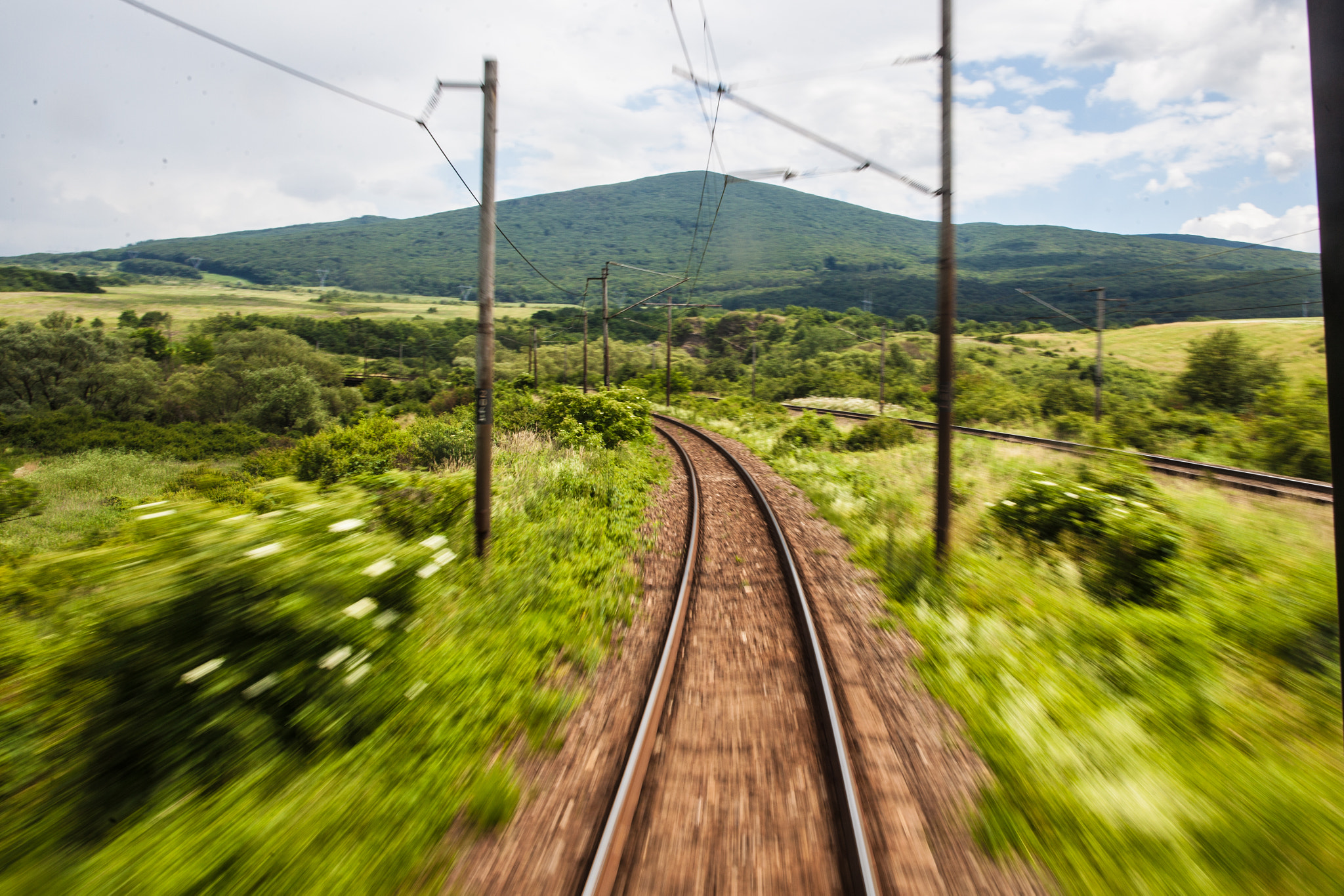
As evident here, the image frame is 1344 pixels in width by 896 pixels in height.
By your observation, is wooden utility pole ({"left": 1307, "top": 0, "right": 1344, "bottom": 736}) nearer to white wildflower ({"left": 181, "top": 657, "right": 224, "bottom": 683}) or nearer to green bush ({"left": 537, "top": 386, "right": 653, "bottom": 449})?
white wildflower ({"left": 181, "top": 657, "right": 224, "bottom": 683})

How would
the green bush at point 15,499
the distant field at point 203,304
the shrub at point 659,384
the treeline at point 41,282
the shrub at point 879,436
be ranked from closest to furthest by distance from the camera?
the green bush at point 15,499 < the shrub at point 879,436 < the shrub at point 659,384 < the distant field at point 203,304 < the treeline at point 41,282

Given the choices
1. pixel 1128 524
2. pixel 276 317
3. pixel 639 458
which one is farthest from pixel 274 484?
pixel 276 317

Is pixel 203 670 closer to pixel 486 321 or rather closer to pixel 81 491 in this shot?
pixel 486 321

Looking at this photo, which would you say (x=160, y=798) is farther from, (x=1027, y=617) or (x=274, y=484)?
(x=1027, y=617)

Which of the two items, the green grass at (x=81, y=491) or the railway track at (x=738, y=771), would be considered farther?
the green grass at (x=81, y=491)

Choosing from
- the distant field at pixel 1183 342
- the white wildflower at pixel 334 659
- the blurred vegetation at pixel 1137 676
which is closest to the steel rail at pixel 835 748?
the blurred vegetation at pixel 1137 676

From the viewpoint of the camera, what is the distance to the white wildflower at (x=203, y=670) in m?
3.35

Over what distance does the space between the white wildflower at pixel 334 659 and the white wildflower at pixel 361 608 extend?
0.82 ft

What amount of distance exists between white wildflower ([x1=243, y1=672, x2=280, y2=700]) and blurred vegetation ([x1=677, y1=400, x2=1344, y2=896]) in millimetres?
4645

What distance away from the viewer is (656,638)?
238 inches

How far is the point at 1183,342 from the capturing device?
59250 millimetres

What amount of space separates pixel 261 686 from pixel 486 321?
4.44 meters

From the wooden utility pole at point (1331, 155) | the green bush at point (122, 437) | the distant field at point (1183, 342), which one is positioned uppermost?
the distant field at point (1183, 342)

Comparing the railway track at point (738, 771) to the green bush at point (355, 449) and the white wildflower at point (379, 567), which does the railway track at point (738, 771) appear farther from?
the green bush at point (355, 449)
